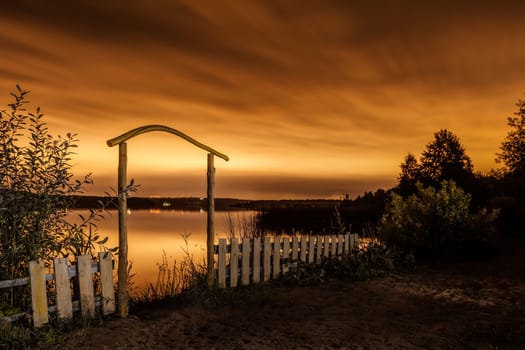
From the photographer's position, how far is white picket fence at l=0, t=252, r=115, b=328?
19.1ft

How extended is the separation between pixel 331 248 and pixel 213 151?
5.02m

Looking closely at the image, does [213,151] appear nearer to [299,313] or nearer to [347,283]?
[299,313]

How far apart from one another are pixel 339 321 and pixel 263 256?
11.5 ft

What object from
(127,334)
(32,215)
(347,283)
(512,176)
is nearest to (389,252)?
(347,283)

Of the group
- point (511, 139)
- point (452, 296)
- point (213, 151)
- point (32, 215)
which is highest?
point (511, 139)

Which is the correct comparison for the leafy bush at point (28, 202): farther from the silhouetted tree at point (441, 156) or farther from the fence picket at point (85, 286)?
the silhouetted tree at point (441, 156)

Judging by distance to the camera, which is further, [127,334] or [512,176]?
[512,176]

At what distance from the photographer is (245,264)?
9.31m

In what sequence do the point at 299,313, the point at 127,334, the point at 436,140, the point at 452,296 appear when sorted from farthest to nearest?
the point at 436,140 → the point at 452,296 → the point at 299,313 → the point at 127,334

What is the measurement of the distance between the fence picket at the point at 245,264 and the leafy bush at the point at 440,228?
5820 millimetres

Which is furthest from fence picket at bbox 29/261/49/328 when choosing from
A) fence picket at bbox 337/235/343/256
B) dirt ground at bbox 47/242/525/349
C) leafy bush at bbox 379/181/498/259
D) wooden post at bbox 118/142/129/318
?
leafy bush at bbox 379/181/498/259

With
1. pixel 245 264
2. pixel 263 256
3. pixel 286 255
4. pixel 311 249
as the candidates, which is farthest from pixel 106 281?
pixel 311 249

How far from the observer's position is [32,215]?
20.3 ft

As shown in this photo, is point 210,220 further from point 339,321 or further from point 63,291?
point 339,321
